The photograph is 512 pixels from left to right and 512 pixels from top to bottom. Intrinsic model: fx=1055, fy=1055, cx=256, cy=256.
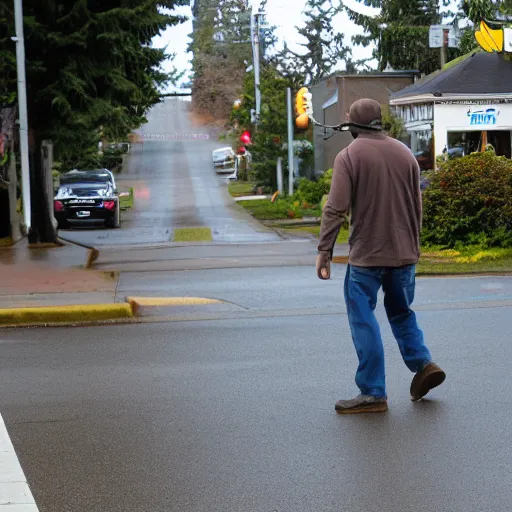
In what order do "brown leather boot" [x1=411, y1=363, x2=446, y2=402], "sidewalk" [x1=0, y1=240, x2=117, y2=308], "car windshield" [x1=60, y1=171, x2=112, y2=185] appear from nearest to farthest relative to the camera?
1. "brown leather boot" [x1=411, y1=363, x2=446, y2=402]
2. "sidewalk" [x1=0, y1=240, x2=117, y2=308]
3. "car windshield" [x1=60, y1=171, x2=112, y2=185]

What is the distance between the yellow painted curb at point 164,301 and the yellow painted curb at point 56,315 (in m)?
0.33

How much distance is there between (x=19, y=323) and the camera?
36.1 feet

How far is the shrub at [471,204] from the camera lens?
56.8ft

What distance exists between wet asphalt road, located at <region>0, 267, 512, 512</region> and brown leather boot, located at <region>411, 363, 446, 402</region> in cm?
11

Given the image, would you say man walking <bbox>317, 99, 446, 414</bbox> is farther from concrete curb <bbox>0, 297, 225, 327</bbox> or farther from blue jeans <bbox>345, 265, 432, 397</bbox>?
concrete curb <bbox>0, 297, 225, 327</bbox>

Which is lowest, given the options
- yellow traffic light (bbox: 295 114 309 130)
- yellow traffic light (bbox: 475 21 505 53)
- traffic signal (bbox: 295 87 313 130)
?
yellow traffic light (bbox: 295 114 309 130)

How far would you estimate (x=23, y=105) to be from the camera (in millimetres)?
19844

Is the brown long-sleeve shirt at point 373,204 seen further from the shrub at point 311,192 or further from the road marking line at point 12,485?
the shrub at point 311,192

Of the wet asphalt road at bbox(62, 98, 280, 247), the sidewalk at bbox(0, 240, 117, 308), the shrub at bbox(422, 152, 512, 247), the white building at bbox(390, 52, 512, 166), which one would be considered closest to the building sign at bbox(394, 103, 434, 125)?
the white building at bbox(390, 52, 512, 166)

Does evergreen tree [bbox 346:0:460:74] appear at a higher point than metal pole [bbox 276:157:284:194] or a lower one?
higher

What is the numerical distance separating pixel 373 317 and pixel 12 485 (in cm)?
255

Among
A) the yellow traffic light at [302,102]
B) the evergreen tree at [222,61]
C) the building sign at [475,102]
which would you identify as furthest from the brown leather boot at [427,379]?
the evergreen tree at [222,61]

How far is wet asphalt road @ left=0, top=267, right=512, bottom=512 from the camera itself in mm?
5008

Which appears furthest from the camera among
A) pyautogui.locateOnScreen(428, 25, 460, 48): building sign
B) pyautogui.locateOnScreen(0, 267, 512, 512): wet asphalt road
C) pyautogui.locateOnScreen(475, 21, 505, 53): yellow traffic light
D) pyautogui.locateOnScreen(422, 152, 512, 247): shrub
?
pyautogui.locateOnScreen(428, 25, 460, 48): building sign
